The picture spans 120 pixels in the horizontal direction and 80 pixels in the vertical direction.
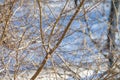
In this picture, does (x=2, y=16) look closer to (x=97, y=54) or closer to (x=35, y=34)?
(x=35, y=34)

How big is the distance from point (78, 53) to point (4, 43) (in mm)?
1583

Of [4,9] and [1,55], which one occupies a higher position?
[4,9]

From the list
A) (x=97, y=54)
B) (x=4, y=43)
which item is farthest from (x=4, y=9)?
(x=97, y=54)

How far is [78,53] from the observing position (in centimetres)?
549

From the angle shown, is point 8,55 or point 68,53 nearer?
point 8,55

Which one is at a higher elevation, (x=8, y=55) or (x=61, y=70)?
(x=8, y=55)

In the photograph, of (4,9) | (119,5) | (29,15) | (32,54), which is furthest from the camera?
(119,5)

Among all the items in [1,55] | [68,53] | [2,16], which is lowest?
[68,53]

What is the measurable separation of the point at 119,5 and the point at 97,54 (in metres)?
1.97

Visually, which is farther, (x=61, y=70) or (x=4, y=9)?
(x=61, y=70)

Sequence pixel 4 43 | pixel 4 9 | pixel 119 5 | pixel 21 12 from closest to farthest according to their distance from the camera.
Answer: pixel 4 9 → pixel 4 43 → pixel 21 12 → pixel 119 5

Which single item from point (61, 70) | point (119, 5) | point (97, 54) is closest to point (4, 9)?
point (61, 70)

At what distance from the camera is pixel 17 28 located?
4801 mm

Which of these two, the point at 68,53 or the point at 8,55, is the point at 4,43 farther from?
the point at 68,53
